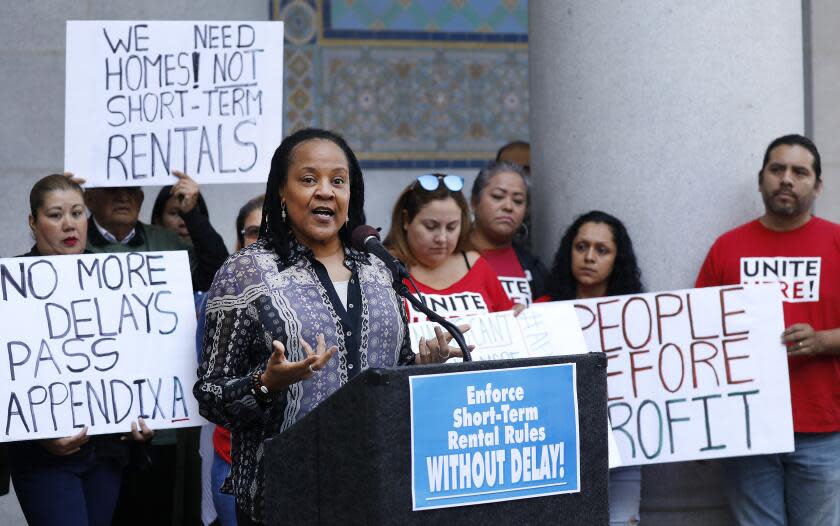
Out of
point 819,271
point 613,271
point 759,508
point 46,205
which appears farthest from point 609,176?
point 46,205

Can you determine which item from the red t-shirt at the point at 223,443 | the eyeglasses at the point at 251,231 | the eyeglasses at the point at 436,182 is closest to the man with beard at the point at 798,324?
the eyeglasses at the point at 436,182

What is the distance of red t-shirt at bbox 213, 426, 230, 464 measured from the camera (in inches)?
179

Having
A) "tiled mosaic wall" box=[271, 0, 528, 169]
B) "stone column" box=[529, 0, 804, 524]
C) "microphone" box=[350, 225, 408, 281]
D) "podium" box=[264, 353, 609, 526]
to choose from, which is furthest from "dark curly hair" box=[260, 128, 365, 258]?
"tiled mosaic wall" box=[271, 0, 528, 169]

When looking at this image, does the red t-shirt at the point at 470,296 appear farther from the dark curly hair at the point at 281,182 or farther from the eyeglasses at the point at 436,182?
the dark curly hair at the point at 281,182

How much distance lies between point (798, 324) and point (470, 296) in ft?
4.55

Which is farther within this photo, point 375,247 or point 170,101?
point 170,101

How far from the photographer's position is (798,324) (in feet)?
16.7

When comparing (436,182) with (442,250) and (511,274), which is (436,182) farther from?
(511,274)

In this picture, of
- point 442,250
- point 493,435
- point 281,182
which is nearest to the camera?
point 493,435

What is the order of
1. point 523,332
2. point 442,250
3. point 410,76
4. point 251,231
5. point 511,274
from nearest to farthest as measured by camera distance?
point 523,332, point 442,250, point 251,231, point 511,274, point 410,76

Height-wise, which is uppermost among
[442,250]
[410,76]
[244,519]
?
[410,76]

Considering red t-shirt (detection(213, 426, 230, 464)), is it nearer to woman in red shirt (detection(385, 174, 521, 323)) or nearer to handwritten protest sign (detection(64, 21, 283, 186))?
woman in red shirt (detection(385, 174, 521, 323))

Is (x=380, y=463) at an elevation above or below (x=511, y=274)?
below

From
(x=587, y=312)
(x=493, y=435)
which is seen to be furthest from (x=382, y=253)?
(x=587, y=312)
